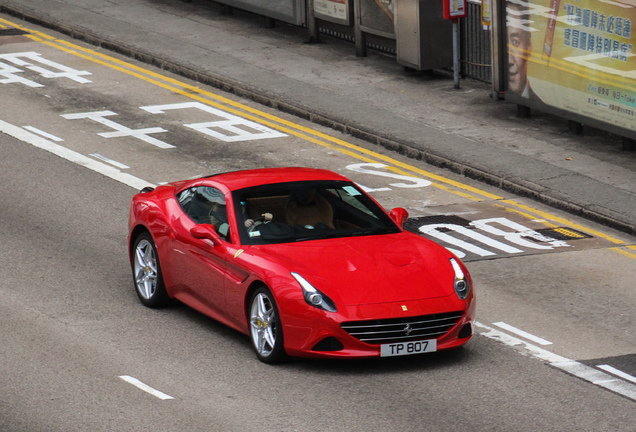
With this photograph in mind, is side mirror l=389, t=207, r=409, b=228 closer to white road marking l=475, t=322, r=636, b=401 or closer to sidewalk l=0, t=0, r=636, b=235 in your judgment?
white road marking l=475, t=322, r=636, b=401

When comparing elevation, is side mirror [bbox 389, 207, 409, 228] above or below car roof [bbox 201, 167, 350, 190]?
below

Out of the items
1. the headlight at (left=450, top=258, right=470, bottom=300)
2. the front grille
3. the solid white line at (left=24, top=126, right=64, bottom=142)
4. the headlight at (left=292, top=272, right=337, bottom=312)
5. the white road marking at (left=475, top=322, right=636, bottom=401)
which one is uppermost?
the headlight at (left=292, top=272, right=337, bottom=312)

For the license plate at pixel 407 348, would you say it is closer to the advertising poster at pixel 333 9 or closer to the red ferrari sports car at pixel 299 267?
the red ferrari sports car at pixel 299 267

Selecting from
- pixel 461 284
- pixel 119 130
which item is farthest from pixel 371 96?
pixel 461 284

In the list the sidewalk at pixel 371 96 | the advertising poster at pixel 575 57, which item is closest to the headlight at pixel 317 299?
the sidewalk at pixel 371 96

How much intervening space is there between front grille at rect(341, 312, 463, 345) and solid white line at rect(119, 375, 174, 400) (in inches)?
59.7

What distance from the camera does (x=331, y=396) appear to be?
9742 millimetres

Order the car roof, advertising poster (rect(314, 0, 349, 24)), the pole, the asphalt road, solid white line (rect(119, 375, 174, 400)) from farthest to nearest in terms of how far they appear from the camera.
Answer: advertising poster (rect(314, 0, 349, 24))
the pole
the car roof
solid white line (rect(119, 375, 174, 400))
the asphalt road

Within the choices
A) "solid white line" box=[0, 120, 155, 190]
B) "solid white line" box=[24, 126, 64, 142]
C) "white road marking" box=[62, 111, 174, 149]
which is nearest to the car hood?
"solid white line" box=[0, 120, 155, 190]

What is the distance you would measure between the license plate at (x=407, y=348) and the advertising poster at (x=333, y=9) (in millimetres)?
15083

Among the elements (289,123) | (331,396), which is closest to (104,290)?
(331,396)

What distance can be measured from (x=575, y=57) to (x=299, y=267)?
9.49 metres

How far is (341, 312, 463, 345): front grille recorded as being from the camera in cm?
1009

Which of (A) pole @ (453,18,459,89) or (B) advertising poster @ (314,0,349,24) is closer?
(A) pole @ (453,18,459,89)
